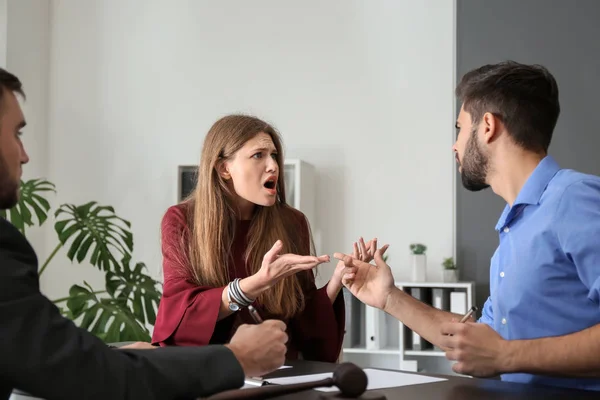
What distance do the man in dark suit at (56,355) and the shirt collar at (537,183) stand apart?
3.11 feet

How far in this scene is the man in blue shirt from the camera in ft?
5.12

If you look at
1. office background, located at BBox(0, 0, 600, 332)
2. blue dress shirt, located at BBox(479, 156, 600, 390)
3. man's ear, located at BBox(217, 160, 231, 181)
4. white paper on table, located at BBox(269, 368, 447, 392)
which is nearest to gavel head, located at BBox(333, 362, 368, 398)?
white paper on table, located at BBox(269, 368, 447, 392)

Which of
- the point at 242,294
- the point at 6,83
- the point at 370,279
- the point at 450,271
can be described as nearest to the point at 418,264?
the point at 450,271

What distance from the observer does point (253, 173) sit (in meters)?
2.53

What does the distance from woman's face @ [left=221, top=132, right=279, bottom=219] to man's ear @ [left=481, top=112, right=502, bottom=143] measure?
2.73 ft

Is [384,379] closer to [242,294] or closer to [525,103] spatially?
[242,294]

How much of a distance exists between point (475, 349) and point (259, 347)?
1.76 ft

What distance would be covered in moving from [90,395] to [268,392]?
0.28 metres

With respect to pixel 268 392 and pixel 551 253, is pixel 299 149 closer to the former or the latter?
pixel 551 253

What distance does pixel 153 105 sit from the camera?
16.9ft

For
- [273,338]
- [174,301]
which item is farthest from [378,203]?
[273,338]

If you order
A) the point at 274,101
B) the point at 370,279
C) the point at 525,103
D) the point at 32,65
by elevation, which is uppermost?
the point at 32,65

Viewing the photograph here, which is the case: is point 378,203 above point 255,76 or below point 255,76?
below

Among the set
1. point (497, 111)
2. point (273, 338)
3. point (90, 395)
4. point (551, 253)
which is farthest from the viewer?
point (497, 111)
